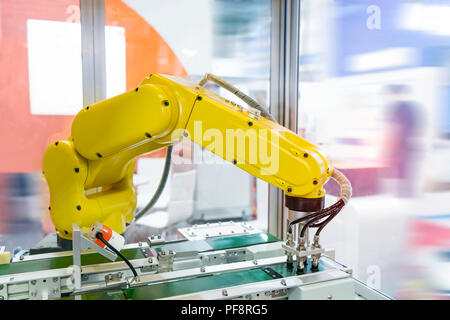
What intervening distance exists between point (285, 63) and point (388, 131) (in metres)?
1.18

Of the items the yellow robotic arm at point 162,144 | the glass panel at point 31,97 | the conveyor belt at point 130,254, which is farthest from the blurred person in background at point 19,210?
the conveyor belt at point 130,254

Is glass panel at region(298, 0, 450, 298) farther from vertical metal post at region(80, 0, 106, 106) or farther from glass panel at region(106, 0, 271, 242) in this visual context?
vertical metal post at region(80, 0, 106, 106)

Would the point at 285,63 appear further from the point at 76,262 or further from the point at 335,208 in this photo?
the point at 76,262

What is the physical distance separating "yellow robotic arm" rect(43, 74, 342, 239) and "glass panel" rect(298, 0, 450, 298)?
2.79 ft

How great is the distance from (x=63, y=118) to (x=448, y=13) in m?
2.36

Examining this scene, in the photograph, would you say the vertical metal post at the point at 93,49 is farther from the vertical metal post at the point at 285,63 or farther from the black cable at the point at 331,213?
the black cable at the point at 331,213

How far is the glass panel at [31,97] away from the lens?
2301mm

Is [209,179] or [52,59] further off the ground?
[52,59]

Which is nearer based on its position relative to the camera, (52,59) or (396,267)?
(396,267)

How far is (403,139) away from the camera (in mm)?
1915

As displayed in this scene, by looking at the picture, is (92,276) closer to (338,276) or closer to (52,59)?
(338,276)

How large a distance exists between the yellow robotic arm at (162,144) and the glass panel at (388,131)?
85cm
